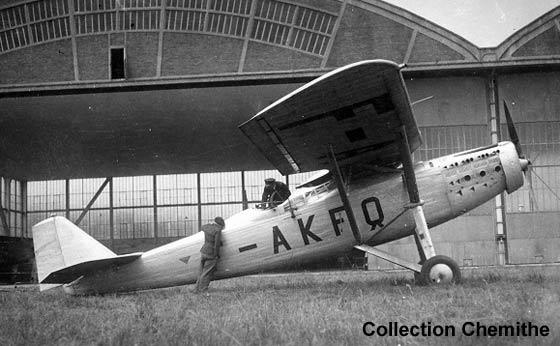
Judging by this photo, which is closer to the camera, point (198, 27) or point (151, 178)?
point (198, 27)

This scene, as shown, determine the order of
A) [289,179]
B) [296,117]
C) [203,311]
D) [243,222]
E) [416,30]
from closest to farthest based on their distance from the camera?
[203,311]
[296,117]
[243,222]
[416,30]
[289,179]

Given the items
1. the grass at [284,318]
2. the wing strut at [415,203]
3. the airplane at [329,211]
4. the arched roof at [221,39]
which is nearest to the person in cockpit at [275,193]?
the airplane at [329,211]

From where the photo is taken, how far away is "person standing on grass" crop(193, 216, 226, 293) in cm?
983

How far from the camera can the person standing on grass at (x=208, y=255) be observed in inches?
387

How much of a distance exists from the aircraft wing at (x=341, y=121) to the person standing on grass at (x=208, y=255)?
1578 millimetres

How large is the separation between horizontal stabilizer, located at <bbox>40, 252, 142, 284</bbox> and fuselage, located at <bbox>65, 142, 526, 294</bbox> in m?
0.11

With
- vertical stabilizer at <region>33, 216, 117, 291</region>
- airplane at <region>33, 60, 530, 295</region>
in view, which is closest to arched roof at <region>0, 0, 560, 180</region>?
airplane at <region>33, 60, 530, 295</region>

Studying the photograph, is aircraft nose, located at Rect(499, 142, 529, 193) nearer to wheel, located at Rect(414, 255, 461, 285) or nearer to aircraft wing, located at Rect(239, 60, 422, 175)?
aircraft wing, located at Rect(239, 60, 422, 175)

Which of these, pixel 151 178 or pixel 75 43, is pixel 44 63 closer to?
pixel 75 43

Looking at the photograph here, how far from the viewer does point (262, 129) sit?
346 inches

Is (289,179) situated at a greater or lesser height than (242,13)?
lesser

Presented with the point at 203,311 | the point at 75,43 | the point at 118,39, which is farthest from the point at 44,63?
the point at 203,311

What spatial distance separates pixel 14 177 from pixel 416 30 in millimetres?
22413

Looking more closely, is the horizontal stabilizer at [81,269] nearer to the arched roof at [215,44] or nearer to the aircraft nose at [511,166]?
the aircraft nose at [511,166]
